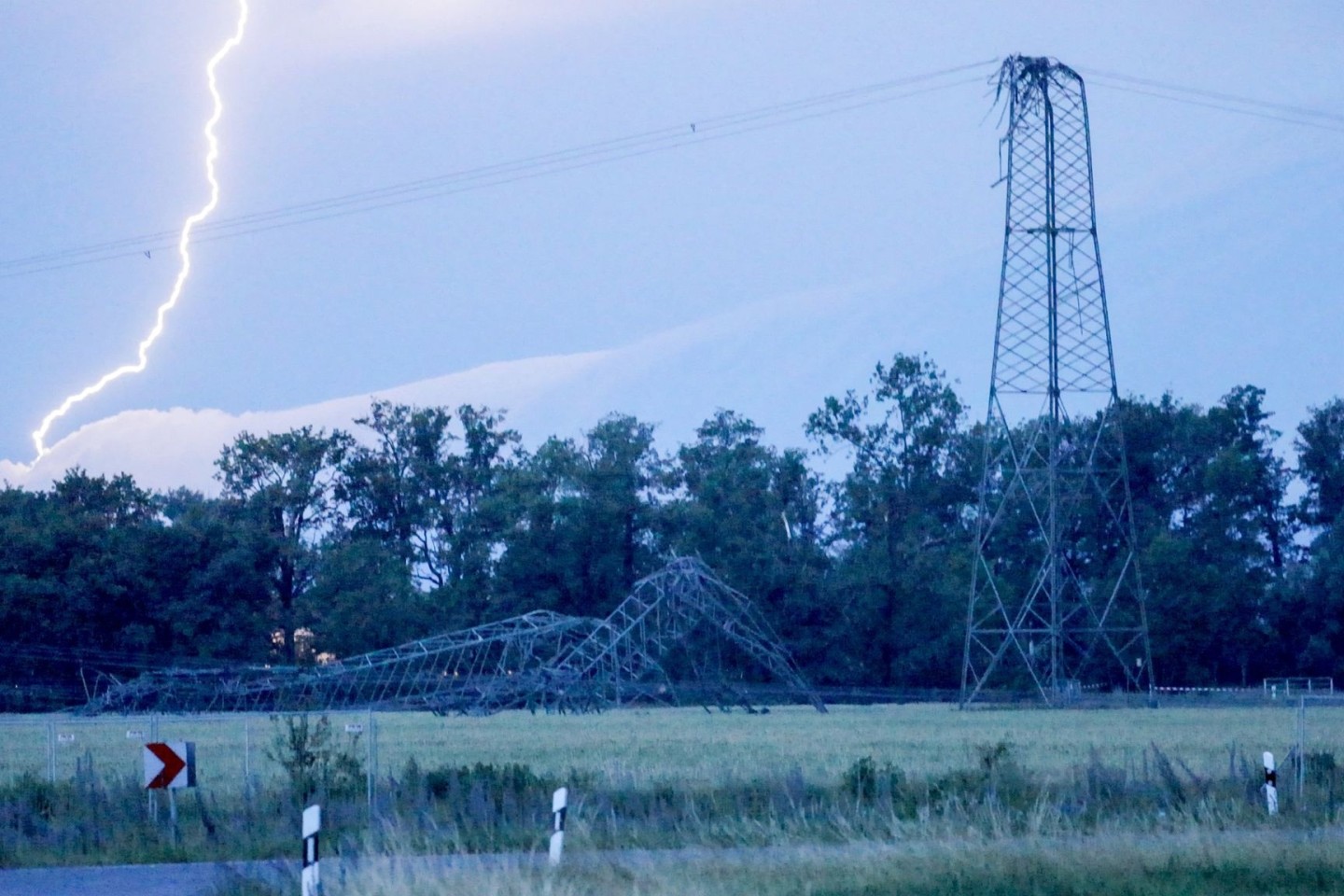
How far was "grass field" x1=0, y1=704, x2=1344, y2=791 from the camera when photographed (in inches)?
1262

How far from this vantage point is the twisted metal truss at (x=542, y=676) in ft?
223

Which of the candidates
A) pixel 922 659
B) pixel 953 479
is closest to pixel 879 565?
pixel 922 659

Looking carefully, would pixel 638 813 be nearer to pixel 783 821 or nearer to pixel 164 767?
pixel 783 821

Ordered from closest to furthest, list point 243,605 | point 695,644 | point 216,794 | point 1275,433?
point 216,794
point 695,644
point 243,605
point 1275,433

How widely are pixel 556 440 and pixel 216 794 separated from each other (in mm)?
79572

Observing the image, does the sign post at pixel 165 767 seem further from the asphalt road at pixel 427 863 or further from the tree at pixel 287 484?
the tree at pixel 287 484

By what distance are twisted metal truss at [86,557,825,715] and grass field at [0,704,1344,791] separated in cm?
271

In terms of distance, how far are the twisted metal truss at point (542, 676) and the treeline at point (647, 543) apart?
8.38m

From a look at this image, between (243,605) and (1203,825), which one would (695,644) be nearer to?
(243,605)

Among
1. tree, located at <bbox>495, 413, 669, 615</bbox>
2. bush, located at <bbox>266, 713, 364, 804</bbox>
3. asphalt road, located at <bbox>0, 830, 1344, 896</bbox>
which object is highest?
tree, located at <bbox>495, 413, 669, 615</bbox>

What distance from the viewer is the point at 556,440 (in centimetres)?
10475

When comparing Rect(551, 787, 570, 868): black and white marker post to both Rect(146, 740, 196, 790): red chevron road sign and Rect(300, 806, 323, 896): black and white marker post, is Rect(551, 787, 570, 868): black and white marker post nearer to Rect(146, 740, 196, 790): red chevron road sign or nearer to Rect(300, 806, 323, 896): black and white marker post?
Rect(300, 806, 323, 896): black and white marker post

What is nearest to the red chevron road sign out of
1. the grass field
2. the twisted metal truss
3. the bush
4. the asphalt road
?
the asphalt road

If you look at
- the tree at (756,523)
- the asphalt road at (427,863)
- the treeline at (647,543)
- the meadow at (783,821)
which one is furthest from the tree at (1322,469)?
the asphalt road at (427,863)
